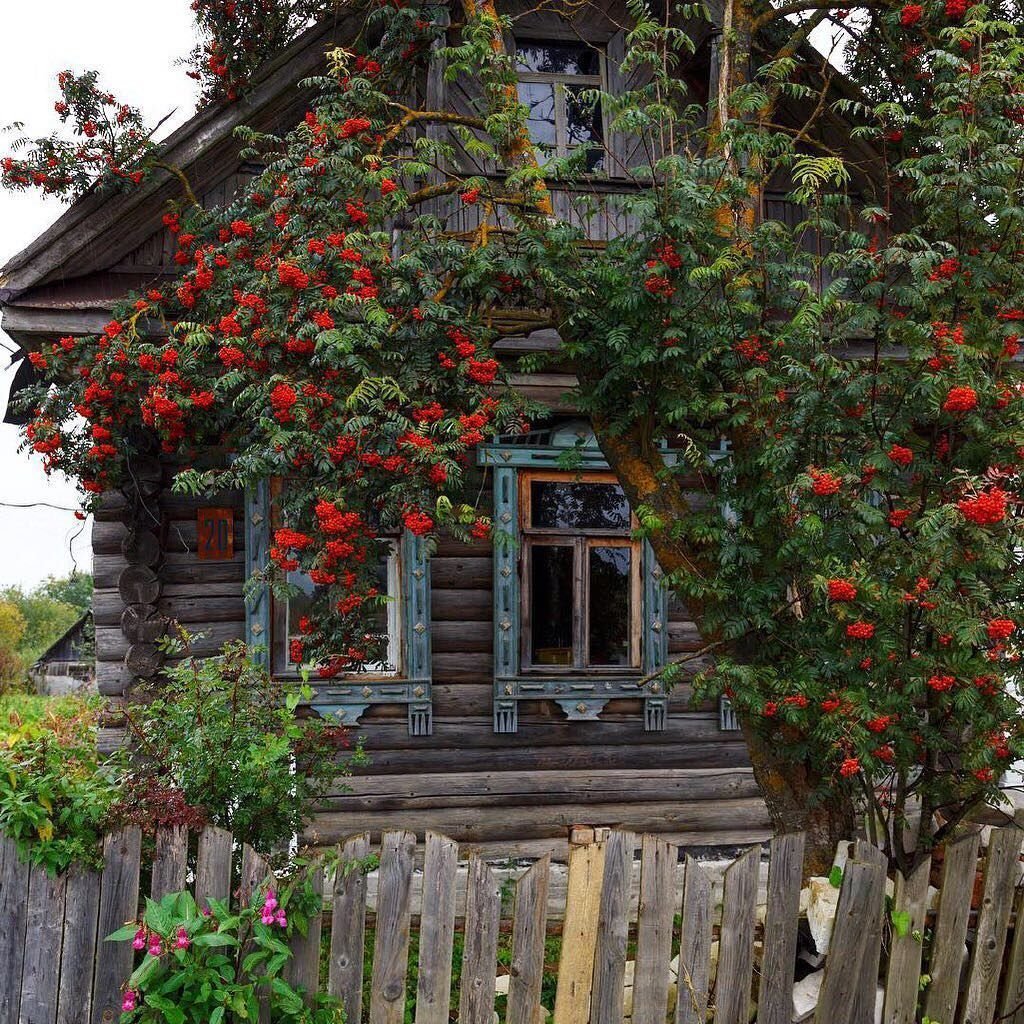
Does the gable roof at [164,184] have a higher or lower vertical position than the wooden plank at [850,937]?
higher

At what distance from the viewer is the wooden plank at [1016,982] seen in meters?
3.99

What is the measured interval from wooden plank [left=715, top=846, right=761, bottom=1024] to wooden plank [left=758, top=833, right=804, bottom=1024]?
0.08 meters

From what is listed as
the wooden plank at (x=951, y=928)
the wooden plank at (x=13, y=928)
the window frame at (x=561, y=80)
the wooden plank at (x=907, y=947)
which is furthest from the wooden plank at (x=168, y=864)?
the window frame at (x=561, y=80)

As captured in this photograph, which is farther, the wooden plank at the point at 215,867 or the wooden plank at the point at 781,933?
the wooden plank at the point at 781,933

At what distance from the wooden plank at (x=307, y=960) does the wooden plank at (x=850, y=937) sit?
193 centimetres

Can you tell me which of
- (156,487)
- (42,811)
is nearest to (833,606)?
(42,811)

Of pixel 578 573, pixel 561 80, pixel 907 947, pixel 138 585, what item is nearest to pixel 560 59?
pixel 561 80

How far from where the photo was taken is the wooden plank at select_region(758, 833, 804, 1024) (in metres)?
3.70

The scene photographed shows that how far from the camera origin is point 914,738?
13.7 feet

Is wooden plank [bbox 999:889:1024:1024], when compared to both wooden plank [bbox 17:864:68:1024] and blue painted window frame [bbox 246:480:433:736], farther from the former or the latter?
blue painted window frame [bbox 246:480:433:736]

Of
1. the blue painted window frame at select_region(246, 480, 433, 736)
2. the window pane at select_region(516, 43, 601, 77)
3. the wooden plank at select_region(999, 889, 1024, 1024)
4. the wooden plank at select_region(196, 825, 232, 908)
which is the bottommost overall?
the wooden plank at select_region(999, 889, 1024, 1024)

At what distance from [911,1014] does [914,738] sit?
3.54 ft

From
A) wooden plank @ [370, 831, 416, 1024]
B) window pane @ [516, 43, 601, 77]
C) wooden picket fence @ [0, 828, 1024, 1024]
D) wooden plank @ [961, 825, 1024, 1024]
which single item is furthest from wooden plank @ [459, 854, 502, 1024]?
window pane @ [516, 43, 601, 77]

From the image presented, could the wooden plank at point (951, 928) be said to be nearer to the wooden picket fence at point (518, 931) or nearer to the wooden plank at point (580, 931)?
the wooden picket fence at point (518, 931)
